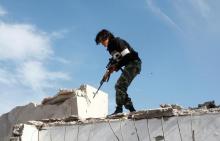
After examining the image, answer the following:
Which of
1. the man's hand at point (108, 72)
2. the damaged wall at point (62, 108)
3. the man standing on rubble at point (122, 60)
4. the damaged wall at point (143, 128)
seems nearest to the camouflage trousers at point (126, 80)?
the man standing on rubble at point (122, 60)

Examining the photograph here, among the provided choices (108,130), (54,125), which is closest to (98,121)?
(108,130)

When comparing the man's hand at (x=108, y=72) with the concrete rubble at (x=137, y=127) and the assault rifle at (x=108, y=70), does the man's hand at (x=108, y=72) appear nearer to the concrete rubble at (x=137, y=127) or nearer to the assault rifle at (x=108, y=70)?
the assault rifle at (x=108, y=70)

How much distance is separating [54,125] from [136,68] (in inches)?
57.1

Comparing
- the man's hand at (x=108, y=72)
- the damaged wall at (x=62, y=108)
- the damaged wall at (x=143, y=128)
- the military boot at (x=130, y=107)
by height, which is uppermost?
the man's hand at (x=108, y=72)

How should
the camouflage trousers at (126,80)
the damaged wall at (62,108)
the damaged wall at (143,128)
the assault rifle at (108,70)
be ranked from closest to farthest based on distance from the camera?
the damaged wall at (143,128) → the camouflage trousers at (126,80) → the assault rifle at (108,70) → the damaged wall at (62,108)

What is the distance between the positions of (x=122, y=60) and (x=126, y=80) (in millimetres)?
281

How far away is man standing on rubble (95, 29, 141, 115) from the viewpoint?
680 cm

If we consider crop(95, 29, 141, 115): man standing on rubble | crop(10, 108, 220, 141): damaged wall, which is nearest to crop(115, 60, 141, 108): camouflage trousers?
crop(95, 29, 141, 115): man standing on rubble

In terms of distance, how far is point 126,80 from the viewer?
6863 millimetres

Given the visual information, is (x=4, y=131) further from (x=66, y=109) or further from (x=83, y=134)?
(x=83, y=134)

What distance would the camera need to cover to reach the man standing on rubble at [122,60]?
6801mm

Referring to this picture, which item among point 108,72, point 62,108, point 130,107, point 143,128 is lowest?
point 143,128

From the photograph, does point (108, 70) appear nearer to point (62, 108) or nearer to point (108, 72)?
point (108, 72)

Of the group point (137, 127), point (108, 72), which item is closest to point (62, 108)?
point (108, 72)
